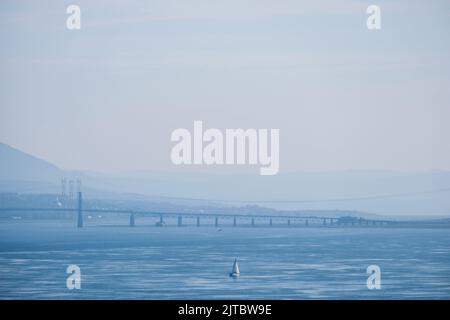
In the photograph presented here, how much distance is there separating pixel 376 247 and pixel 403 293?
13.3 meters

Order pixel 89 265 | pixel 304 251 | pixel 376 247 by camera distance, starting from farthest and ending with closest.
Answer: pixel 376 247, pixel 304 251, pixel 89 265

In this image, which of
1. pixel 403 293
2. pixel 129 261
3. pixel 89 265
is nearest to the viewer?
pixel 403 293

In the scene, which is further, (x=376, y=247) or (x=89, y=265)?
(x=376, y=247)

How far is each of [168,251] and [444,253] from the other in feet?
23.8

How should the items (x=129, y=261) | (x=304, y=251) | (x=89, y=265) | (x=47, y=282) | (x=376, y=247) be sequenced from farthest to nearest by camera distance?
1. (x=376, y=247)
2. (x=304, y=251)
3. (x=129, y=261)
4. (x=89, y=265)
5. (x=47, y=282)

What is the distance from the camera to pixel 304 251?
27.3m

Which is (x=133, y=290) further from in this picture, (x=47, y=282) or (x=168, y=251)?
(x=168, y=251)

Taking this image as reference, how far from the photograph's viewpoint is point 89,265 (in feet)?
71.1
